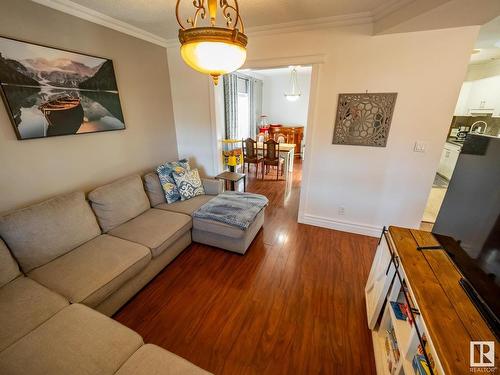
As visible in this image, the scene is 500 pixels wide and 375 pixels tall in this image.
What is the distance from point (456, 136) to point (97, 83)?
6.90 m

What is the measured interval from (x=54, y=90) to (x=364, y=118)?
9.89 ft

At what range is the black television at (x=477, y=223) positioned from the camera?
86 centimetres

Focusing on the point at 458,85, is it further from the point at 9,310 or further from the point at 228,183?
the point at 9,310

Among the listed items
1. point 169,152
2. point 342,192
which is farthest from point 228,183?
point 342,192

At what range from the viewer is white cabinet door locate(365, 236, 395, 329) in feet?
4.49

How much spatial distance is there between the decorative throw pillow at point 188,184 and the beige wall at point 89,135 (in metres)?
0.64

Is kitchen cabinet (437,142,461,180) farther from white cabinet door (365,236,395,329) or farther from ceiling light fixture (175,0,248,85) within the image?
ceiling light fixture (175,0,248,85)

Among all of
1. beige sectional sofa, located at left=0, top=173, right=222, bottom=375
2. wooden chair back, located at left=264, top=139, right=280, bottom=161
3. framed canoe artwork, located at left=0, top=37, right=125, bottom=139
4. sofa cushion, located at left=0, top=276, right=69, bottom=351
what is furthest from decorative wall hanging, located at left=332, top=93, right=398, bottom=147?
Answer: sofa cushion, located at left=0, top=276, right=69, bottom=351

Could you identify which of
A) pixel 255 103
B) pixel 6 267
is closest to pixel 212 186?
pixel 6 267

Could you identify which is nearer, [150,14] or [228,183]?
[150,14]

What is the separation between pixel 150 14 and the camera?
211 cm

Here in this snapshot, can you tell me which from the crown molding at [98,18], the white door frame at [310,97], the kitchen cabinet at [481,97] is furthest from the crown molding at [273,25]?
the kitchen cabinet at [481,97]

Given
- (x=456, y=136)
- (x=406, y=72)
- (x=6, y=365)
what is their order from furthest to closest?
(x=456, y=136)
(x=406, y=72)
(x=6, y=365)

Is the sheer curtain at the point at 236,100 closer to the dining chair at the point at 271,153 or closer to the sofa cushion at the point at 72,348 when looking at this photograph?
the dining chair at the point at 271,153
